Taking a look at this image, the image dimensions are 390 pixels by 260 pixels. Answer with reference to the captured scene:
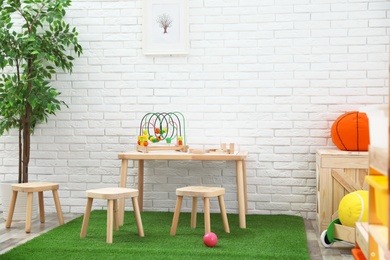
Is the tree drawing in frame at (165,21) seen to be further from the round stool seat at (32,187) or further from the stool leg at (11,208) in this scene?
the stool leg at (11,208)

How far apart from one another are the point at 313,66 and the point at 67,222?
2373mm

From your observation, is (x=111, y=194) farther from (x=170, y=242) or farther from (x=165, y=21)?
(x=165, y=21)

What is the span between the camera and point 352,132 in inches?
167

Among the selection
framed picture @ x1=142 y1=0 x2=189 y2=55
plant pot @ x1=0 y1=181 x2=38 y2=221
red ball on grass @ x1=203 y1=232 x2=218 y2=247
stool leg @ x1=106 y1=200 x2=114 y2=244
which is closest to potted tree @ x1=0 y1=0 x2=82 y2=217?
plant pot @ x1=0 y1=181 x2=38 y2=221

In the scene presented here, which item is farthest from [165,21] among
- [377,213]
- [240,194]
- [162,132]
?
[377,213]

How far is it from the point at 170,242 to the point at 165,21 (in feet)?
6.59

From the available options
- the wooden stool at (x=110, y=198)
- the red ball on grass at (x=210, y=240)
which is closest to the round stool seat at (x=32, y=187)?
the wooden stool at (x=110, y=198)

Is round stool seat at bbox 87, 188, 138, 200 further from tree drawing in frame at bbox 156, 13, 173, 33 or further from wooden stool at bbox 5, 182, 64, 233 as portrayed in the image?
tree drawing in frame at bbox 156, 13, 173, 33

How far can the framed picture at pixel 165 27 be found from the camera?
15.9 ft

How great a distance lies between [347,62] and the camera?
4656mm

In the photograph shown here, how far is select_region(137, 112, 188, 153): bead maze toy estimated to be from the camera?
451cm

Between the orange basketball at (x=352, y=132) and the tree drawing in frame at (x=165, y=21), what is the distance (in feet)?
5.38

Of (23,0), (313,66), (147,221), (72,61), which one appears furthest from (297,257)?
(23,0)

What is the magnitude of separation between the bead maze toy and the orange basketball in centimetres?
119
